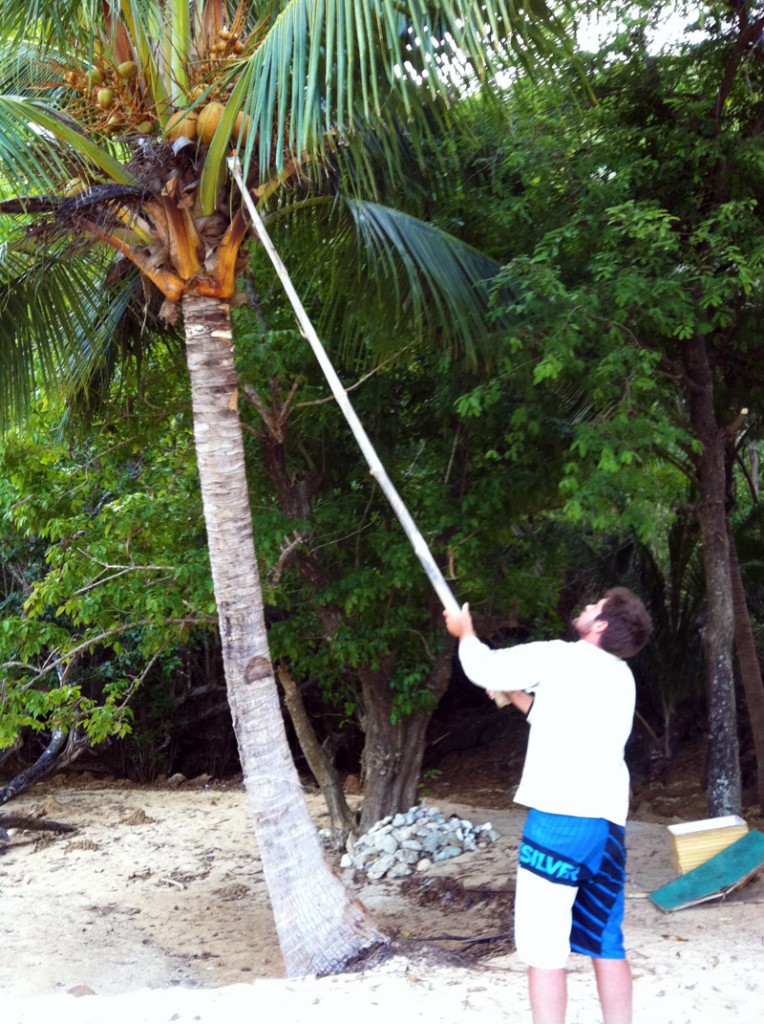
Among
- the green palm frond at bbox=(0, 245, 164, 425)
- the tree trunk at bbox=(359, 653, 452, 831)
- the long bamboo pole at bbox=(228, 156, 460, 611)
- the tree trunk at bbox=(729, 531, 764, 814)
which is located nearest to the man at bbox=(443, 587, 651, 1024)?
the long bamboo pole at bbox=(228, 156, 460, 611)

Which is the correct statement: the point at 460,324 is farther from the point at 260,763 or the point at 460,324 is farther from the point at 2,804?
the point at 2,804

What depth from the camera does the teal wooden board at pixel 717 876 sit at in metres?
5.98

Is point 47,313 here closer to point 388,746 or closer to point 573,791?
point 388,746

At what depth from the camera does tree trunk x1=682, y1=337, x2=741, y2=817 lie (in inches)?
287

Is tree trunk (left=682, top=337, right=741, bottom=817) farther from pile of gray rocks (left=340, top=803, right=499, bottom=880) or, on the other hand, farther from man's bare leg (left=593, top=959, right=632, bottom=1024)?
man's bare leg (left=593, top=959, right=632, bottom=1024)

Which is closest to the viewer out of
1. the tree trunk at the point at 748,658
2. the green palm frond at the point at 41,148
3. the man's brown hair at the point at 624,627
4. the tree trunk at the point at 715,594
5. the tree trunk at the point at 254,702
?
the man's brown hair at the point at 624,627

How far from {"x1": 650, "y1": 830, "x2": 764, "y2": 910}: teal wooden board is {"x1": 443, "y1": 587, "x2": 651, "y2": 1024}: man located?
2.95 metres

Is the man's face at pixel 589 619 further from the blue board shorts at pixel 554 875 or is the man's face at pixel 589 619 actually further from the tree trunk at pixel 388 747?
the tree trunk at pixel 388 747

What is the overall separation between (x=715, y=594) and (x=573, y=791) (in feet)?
14.9

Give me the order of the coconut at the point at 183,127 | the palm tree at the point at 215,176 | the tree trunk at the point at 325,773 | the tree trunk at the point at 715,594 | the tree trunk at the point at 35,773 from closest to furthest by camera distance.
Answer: the palm tree at the point at 215,176
the coconut at the point at 183,127
the tree trunk at the point at 715,594
the tree trunk at the point at 325,773
the tree trunk at the point at 35,773

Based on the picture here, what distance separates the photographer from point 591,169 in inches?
267

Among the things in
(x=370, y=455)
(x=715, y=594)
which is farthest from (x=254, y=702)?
(x=715, y=594)

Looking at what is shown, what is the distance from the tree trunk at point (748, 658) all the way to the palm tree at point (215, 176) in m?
4.99

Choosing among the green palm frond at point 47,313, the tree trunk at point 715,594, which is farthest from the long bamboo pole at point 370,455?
the tree trunk at point 715,594
